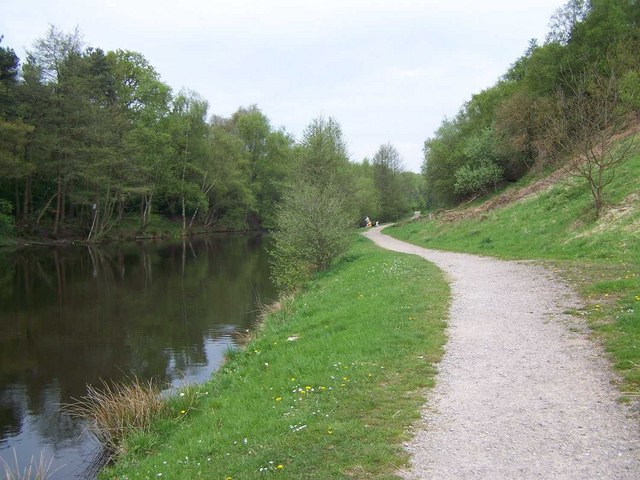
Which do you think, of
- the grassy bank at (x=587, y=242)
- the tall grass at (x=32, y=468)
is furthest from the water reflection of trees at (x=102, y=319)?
the grassy bank at (x=587, y=242)

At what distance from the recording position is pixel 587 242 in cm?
1758

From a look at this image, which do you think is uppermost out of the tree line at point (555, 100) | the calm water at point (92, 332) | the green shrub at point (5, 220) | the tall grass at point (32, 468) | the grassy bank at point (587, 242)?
the tree line at point (555, 100)

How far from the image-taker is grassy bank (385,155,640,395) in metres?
8.85

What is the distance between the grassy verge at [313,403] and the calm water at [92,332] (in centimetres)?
239

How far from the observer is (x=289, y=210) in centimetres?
2561

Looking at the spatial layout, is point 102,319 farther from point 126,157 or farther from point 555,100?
point 126,157

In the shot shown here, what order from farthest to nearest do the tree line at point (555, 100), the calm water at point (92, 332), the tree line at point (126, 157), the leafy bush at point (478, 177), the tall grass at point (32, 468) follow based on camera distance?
the tree line at point (126, 157) < the leafy bush at point (478, 177) < the tree line at point (555, 100) < the calm water at point (92, 332) < the tall grass at point (32, 468)

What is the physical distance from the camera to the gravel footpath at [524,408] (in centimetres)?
500

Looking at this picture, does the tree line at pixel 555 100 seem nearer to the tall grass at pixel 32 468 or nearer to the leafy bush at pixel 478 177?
the leafy bush at pixel 478 177

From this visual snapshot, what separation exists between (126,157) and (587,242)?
50.0 m

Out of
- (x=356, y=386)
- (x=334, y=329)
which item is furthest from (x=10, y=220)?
(x=356, y=386)

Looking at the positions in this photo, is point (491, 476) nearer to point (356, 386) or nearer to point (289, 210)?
point (356, 386)

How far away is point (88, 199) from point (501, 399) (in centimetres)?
5821

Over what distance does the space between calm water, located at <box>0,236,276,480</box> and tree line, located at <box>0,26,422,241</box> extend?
969 centimetres
